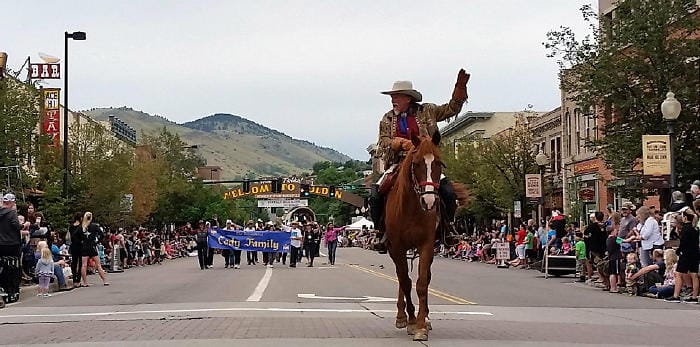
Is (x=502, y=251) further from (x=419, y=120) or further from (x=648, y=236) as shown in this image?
(x=419, y=120)

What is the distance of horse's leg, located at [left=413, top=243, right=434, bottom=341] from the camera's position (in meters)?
11.5

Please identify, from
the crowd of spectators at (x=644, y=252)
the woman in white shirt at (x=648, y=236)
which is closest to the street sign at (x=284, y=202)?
the crowd of spectators at (x=644, y=252)

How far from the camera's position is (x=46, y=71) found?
2389 inches

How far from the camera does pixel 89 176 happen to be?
1857 inches

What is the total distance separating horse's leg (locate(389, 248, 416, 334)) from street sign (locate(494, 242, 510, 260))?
93.4ft

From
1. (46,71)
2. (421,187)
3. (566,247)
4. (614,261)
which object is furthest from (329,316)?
(46,71)

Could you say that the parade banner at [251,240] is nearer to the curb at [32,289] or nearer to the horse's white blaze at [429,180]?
the curb at [32,289]

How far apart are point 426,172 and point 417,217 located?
719 mm

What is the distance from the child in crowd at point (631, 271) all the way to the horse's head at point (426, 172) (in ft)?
41.5

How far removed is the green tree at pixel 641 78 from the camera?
31328 millimetres

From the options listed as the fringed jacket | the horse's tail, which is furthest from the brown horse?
the horse's tail

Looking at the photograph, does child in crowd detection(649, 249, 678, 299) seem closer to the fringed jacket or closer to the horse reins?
the fringed jacket

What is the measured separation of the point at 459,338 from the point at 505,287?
13.5m

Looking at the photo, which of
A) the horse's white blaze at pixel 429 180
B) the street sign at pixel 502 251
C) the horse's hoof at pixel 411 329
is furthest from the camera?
the street sign at pixel 502 251
